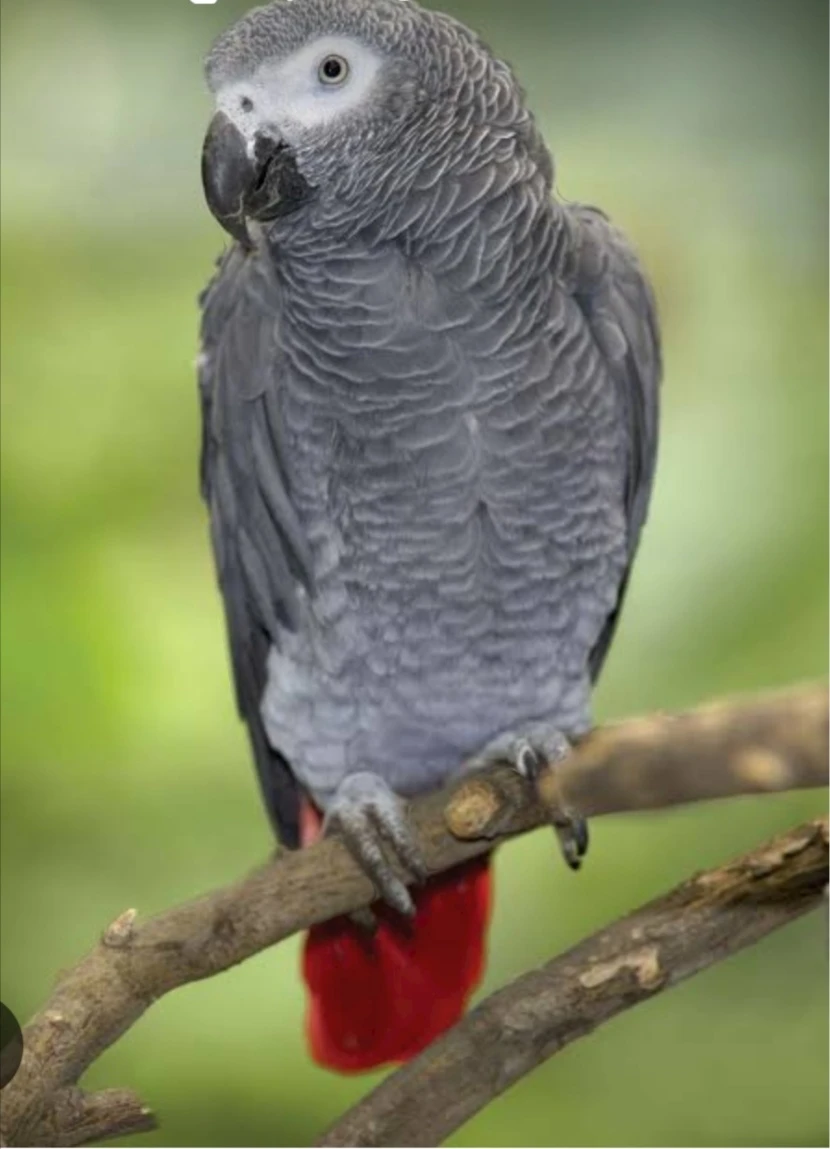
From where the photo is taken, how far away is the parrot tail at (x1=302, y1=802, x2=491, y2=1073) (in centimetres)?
135

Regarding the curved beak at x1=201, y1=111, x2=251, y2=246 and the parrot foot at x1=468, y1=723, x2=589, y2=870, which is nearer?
the curved beak at x1=201, y1=111, x2=251, y2=246

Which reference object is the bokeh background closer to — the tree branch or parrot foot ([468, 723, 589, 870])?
parrot foot ([468, 723, 589, 870])

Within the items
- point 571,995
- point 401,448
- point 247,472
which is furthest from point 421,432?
point 571,995

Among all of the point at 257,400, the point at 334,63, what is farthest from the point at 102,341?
the point at 334,63

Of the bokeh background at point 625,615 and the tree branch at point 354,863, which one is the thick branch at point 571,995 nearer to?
the tree branch at point 354,863

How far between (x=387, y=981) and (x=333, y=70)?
824mm

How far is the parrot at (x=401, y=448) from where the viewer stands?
1063 millimetres

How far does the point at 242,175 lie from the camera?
40.0 inches

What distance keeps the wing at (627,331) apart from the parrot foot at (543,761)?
175 mm

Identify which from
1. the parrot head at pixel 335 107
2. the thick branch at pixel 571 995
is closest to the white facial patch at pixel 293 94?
the parrot head at pixel 335 107

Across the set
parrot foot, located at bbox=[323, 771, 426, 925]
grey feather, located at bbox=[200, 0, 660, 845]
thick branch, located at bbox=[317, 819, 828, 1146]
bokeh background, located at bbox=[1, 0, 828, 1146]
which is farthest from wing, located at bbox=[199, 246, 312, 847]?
thick branch, located at bbox=[317, 819, 828, 1146]

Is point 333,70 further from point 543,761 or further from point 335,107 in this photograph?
point 543,761

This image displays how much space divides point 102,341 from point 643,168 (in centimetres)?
64

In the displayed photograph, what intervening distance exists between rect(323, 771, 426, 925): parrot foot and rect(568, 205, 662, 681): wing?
0.31m
